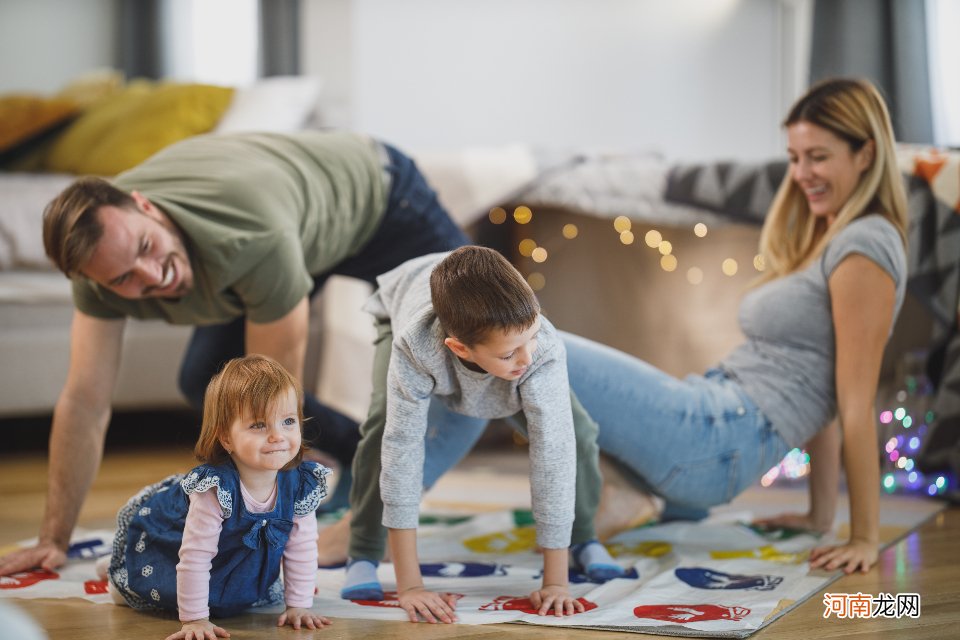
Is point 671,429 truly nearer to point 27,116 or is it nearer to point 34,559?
point 34,559

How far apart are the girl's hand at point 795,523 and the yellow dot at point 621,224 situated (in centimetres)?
85

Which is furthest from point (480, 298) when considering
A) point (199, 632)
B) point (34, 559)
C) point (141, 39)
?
point (141, 39)

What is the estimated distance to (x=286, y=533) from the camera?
138 centimetres

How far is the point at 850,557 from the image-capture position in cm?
160

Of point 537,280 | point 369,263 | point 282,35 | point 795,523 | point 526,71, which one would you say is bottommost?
point 795,523

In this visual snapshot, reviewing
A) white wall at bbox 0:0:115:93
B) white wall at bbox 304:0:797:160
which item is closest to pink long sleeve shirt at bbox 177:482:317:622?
white wall at bbox 304:0:797:160

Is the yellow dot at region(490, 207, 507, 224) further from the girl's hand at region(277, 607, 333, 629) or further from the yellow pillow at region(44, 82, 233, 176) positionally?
the girl's hand at region(277, 607, 333, 629)

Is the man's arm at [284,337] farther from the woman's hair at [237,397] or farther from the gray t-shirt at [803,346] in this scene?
the gray t-shirt at [803,346]

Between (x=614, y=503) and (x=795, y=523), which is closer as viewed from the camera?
(x=614, y=503)

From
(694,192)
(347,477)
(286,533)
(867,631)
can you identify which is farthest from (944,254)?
(286,533)

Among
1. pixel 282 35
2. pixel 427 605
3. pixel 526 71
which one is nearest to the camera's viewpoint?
pixel 427 605

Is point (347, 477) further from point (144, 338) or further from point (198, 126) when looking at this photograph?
point (198, 126)

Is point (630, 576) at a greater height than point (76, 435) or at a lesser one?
lesser

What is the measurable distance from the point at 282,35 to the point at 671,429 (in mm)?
3001
